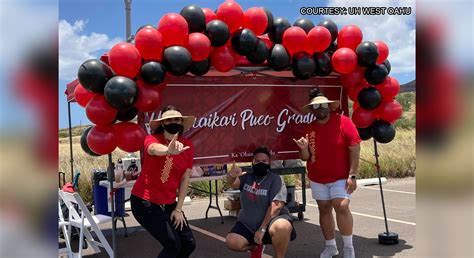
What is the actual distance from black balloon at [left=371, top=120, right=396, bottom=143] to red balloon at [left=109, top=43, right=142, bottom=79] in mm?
3223

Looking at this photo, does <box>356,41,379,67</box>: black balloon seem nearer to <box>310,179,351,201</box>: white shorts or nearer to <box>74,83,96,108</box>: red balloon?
<box>310,179,351,201</box>: white shorts

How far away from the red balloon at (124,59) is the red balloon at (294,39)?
1.81 meters

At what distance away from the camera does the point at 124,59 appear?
4559 millimetres

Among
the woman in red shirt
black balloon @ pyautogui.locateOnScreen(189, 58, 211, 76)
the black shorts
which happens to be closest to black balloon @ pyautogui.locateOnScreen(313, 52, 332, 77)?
black balloon @ pyautogui.locateOnScreen(189, 58, 211, 76)

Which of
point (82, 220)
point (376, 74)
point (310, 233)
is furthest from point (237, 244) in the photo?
point (376, 74)

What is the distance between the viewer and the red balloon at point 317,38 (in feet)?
18.0

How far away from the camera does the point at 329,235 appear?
5.67m

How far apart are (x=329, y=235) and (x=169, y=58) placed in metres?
2.91

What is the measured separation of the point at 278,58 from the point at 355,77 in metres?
1.22

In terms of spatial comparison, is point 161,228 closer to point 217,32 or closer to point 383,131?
point 217,32

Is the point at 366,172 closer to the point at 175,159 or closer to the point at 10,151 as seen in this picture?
the point at 175,159

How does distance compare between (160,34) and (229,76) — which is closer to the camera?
(160,34)

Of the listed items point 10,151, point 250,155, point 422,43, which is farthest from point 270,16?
point 10,151

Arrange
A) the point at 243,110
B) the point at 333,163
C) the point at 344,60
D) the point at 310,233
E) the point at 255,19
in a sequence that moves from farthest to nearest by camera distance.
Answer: the point at 310,233 → the point at 243,110 → the point at 344,60 → the point at 333,163 → the point at 255,19
